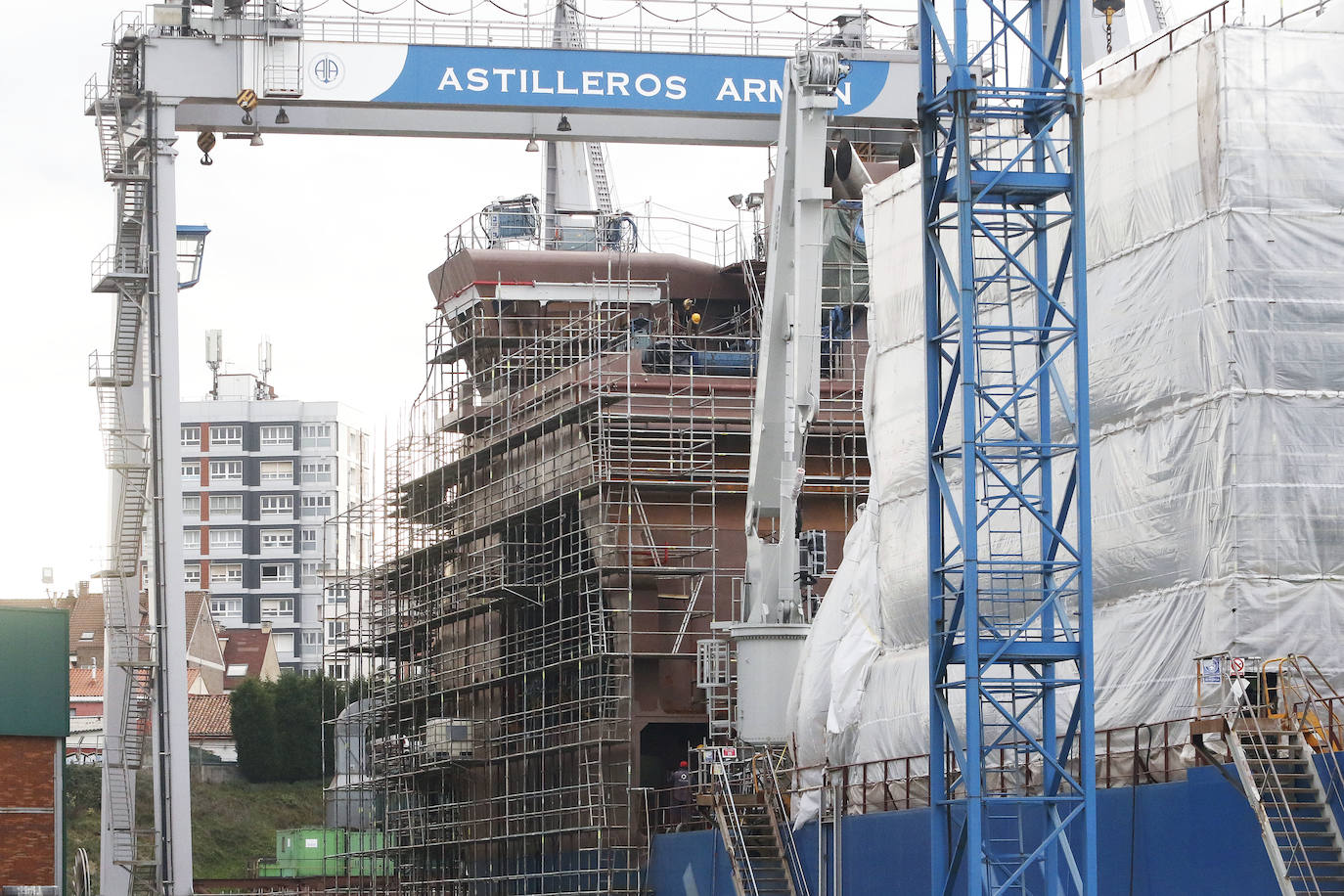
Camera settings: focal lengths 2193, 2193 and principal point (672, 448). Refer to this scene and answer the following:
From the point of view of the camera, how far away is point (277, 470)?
116750 millimetres

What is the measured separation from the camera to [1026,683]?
995 inches

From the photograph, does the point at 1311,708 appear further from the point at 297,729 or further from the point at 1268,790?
the point at 297,729

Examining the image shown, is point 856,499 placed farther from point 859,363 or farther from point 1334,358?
point 1334,358

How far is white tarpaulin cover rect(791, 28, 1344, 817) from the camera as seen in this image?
2623cm

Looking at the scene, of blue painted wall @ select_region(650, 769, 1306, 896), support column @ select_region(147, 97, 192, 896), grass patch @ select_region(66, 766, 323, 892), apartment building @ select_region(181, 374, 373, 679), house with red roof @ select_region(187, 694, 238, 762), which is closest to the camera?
blue painted wall @ select_region(650, 769, 1306, 896)

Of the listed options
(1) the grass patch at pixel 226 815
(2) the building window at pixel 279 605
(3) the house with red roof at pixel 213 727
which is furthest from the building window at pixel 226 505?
(1) the grass patch at pixel 226 815

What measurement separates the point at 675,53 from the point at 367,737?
21682 millimetres

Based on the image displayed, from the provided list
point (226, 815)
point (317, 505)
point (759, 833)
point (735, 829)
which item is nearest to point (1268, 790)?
point (735, 829)

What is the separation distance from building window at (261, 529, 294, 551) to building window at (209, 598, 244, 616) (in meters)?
3.15

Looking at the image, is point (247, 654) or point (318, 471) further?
point (318, 471)

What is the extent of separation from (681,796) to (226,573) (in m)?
80.3

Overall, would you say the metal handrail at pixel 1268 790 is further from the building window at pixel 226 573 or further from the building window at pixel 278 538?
the building window at pixel 226 573

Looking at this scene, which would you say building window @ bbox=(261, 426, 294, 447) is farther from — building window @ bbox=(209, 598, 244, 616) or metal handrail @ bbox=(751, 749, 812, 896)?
metal handrail @ bbox=(751, 749, 812, 896)

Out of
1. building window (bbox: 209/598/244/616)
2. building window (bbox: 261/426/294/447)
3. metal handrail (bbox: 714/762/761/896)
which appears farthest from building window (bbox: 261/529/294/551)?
metal handrail (bbox: 714/762/761/896)
